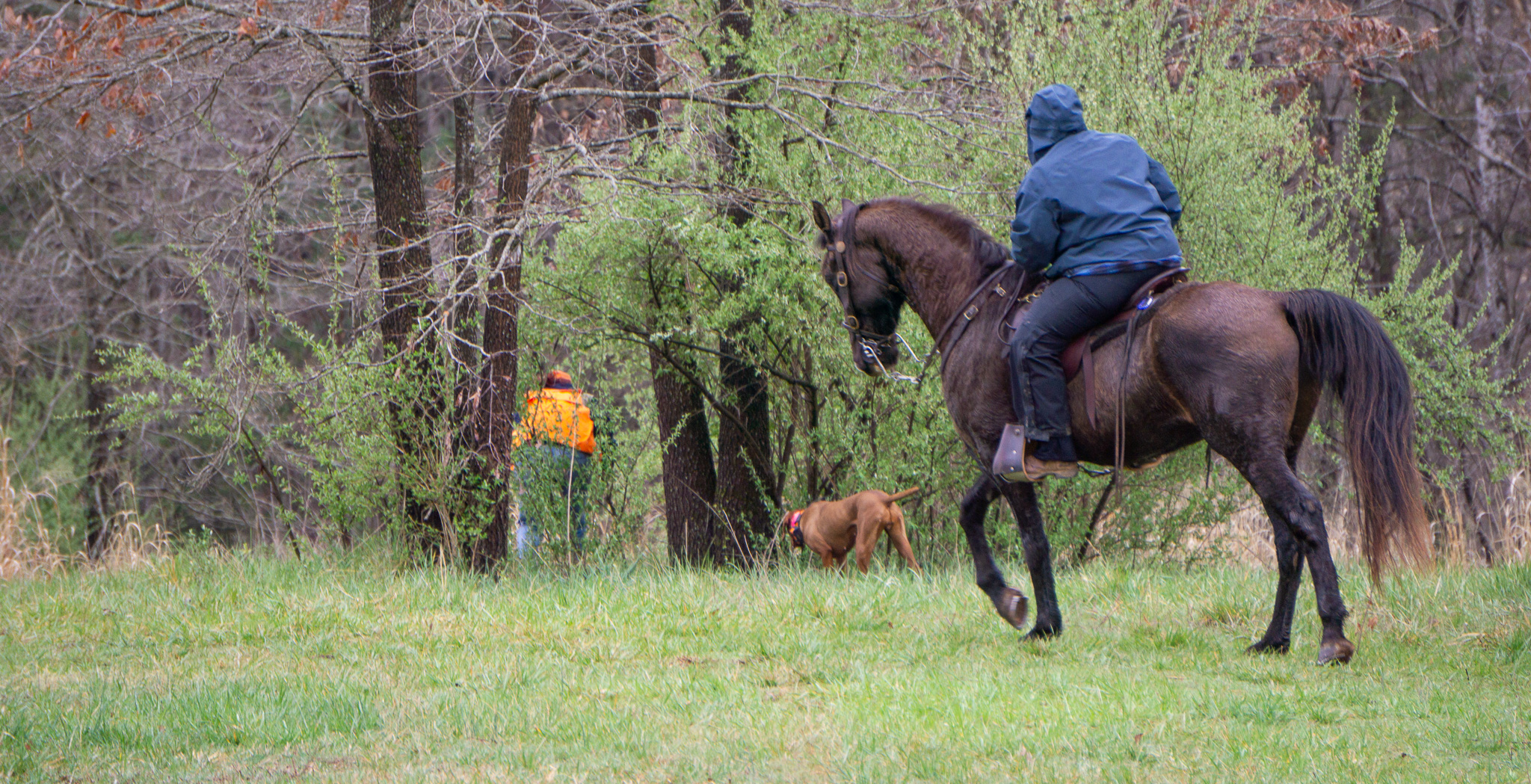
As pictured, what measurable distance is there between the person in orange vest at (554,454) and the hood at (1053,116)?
413cm

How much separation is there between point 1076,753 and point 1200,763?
1.25 feet

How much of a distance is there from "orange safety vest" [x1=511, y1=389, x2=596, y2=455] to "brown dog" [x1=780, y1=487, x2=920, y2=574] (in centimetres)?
175

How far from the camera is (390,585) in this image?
24.7ft

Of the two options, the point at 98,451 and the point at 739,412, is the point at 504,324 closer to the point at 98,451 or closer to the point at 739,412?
the point at 739,412

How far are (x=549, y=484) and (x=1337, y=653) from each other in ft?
18.1

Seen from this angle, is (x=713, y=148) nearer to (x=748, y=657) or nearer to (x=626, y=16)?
(x=626, y=16)

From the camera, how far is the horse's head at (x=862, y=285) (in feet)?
21.4

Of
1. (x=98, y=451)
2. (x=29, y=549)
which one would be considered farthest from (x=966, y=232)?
(x=98, y=451)

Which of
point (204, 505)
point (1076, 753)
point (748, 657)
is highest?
point (1076, 753)

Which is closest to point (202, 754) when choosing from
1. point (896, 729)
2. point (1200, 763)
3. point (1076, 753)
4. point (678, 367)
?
point (896, 729)

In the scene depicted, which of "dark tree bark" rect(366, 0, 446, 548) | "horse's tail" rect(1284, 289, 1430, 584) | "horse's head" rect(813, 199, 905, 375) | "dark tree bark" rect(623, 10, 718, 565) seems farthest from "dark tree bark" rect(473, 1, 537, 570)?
"horse's tail" rect(1284, 289, 1430, 584)

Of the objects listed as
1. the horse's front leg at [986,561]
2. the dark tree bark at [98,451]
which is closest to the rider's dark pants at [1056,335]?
the horse's front leg at [986,561]

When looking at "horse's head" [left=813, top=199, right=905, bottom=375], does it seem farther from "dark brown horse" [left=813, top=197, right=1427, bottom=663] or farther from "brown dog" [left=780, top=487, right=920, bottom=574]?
"brown dog" [left=780, top=487, right=920, bottom=574]

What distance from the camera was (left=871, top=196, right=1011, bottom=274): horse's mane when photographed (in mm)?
6176
